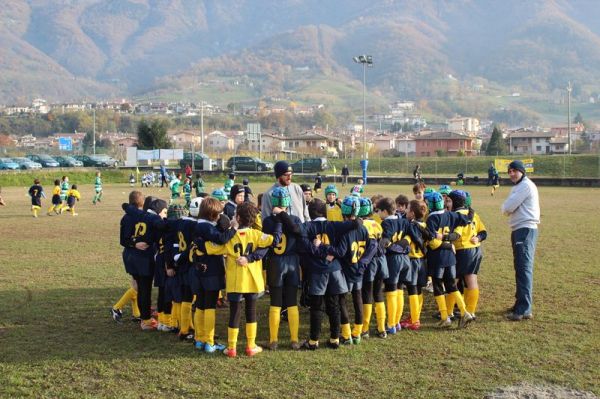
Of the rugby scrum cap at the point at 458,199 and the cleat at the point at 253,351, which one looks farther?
the rugby scrum cap at the point at 458,199

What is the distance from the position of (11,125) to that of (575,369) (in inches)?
7222

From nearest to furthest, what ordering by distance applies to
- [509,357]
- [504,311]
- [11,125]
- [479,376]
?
[479,376]
[509,357]
[504,311]
[11,125]

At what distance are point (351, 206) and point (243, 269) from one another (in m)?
1.56

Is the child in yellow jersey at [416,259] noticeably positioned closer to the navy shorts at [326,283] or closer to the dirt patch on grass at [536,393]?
the navy shorts at [326,283]

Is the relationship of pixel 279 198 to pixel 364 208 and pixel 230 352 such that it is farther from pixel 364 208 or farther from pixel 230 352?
pixel 230 352

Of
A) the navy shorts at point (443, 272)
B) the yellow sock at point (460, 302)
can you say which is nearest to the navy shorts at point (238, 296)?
the navy shorts at point (443, 272)

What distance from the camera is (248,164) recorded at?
62.8 metres

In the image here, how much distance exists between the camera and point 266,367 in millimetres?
7484

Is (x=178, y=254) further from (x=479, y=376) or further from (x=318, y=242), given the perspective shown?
(x=479, y=376)

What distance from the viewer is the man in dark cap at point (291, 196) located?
28.2ft

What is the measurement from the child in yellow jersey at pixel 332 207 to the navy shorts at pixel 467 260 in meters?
1.82

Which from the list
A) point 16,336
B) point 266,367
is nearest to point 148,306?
point 16,336

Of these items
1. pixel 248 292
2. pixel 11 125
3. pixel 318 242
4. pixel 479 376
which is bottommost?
pixel 479 376

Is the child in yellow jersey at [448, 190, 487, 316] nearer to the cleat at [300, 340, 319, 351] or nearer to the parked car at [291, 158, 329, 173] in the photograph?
the cleat at [300, 340, 319, 351]
